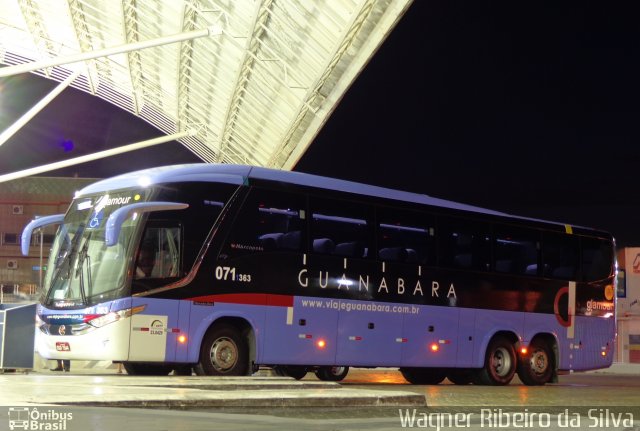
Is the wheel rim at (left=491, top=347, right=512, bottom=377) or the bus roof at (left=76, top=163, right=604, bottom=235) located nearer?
the bus roof at (left=76, top=163, right=604, bottom=235)

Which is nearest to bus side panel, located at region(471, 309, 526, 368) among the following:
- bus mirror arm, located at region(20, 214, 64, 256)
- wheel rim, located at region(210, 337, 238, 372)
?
wheel rim, located at region(210, 337, 238, 372)

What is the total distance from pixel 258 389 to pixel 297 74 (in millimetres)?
23018

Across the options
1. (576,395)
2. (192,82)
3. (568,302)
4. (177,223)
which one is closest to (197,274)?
(177,223)

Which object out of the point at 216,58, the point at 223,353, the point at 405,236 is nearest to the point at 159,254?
the point at 223,353

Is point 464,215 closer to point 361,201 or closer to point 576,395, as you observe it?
point 361,201

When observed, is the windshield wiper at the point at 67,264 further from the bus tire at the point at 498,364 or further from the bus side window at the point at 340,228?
the bus tire at the point at 498,364

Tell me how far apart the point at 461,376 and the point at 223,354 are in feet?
23.0

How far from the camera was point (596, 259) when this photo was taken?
2481 cm

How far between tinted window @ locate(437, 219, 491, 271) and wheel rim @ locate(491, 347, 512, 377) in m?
1.86

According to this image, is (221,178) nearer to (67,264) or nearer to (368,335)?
(67,264)

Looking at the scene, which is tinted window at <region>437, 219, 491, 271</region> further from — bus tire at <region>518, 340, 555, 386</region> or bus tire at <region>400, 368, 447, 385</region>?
bus tire at <region>400, 368, 447, 385</region>

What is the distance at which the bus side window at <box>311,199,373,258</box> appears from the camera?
19250 mm

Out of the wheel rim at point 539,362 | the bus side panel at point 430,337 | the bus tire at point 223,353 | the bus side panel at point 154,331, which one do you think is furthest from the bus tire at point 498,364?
the bus side panel at point 154,331

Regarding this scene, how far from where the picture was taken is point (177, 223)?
17469 millimetres
